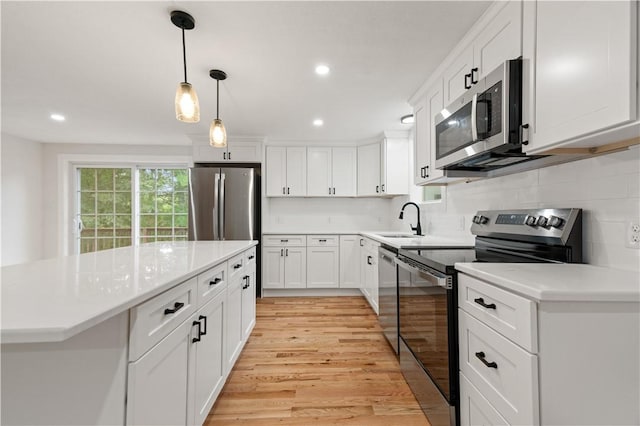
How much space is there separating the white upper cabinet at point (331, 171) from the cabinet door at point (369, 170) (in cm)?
10

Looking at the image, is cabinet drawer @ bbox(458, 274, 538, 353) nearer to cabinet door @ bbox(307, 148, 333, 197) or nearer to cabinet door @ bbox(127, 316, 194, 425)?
cabinet door @ bbox(127, 316, 194, 425)

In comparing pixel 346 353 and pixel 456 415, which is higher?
pixel 456 415

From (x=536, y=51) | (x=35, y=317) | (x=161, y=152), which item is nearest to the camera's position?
(x=35, y=317)

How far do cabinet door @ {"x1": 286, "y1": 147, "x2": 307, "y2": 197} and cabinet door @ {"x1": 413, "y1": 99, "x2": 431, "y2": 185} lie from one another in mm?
1957

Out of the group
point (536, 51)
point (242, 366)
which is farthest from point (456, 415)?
point (536, 51)

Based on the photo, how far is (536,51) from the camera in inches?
48.3

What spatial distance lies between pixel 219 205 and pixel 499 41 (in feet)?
10.9

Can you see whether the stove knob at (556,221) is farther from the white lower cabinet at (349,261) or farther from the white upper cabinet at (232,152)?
the white upper cabinet at (232,152)

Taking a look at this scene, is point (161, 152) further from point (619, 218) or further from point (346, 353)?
point (619, 218)

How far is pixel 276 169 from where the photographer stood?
418 cm

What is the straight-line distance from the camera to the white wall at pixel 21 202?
388cm

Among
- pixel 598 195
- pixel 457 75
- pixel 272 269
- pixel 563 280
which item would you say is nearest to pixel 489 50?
pixel 457 75

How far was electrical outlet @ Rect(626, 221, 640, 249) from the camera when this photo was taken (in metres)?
1.07

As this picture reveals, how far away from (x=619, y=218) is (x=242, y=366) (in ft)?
7.73
